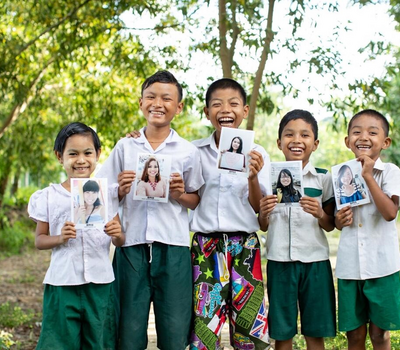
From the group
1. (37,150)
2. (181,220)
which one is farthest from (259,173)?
(37,150)

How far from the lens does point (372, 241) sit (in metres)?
3.30

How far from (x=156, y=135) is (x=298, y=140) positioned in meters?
0.89

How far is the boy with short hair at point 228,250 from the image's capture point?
3.28 m

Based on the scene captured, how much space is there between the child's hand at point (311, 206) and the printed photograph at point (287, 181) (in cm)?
4

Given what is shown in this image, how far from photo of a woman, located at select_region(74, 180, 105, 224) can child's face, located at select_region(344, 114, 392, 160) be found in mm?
1588

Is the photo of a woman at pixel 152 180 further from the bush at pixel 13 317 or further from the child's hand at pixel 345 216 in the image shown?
the bush at pixel 13 317

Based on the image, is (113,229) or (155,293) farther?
(155,293)

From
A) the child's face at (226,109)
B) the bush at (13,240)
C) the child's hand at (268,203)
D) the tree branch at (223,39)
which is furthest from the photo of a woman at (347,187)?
the bush at (13,240)

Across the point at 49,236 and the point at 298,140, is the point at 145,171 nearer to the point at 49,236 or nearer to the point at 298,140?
the point at 49,236

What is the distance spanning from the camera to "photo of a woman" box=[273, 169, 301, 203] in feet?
10.8

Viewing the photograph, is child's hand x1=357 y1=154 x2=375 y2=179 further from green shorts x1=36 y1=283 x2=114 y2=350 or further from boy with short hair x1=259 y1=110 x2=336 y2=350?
green shorts x1=36 y1=283 x2=114 y2=350

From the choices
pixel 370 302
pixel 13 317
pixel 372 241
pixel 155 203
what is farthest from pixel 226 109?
pixel 13 317

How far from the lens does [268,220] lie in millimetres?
3451

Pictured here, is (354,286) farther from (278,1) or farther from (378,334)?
(278,1)
